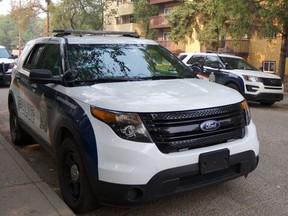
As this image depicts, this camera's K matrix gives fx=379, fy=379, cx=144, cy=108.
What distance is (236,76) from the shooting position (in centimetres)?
1206

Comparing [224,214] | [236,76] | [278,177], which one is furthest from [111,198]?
[236,76]

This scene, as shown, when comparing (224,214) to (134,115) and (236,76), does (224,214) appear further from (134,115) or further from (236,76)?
(236,76)

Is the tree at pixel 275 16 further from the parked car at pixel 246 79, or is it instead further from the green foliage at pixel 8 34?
the green foliage at pixel 8 34

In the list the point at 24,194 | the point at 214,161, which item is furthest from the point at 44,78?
the point at 214,161

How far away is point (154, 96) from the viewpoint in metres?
3.59

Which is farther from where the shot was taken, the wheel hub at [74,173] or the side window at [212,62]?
the side window at [212,62]

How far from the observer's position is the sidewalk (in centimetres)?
363

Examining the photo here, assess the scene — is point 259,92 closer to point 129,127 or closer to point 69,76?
point 69,76

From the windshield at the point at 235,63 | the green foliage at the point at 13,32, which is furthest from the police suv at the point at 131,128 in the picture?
the green foliage at the point at 13,32

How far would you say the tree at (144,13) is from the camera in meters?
45.1

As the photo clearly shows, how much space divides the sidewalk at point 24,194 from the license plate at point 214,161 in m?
1.32

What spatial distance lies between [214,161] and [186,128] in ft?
1.40

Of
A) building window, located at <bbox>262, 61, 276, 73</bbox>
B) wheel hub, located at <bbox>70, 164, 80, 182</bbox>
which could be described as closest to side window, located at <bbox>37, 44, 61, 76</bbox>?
wheel hub, located at <bbox>70, 164, 80, 182</bbox>

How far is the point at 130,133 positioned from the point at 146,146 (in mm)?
179
